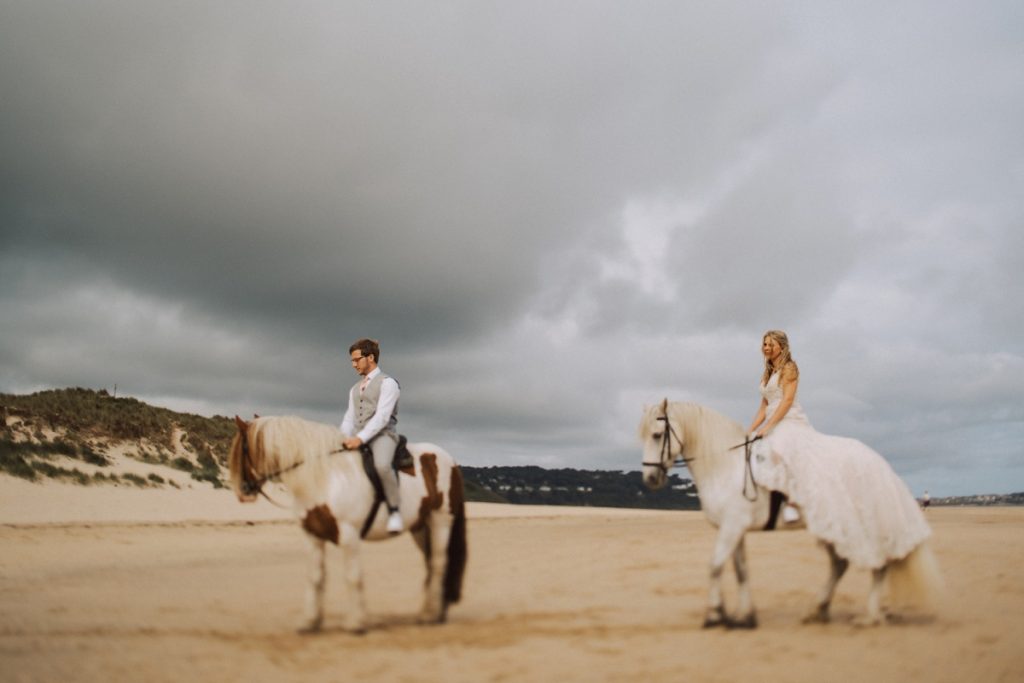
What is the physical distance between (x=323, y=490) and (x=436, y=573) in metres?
1.64

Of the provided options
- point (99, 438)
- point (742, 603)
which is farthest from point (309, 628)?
point (99, 438)

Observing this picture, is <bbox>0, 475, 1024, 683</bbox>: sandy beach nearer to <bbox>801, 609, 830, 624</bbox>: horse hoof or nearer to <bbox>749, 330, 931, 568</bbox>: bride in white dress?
<bbox>801, 609, 830, 624</bbox>: horse hoof

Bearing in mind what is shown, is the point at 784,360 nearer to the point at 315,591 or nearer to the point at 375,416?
the point at 375,416

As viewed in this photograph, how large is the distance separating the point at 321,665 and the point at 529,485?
94.3m

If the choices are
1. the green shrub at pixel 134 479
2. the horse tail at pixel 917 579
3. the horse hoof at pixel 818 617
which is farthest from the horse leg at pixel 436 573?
the green shrub at pixel 134 479

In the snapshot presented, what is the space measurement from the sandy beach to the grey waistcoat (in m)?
2.09

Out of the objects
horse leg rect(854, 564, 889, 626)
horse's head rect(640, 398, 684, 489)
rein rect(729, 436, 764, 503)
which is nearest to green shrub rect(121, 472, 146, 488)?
horse's head rect(640, 398, 684, 489)

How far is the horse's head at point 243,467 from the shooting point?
7.92 metres

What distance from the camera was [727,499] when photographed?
26.4 ft

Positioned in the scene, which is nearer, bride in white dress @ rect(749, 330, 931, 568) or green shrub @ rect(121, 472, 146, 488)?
bride in white dress @ rect(749, 330, 931, 568)

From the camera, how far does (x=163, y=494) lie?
28.7 meters

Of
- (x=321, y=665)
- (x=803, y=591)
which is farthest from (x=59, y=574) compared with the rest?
(x=803, y=591)

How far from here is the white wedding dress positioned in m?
7.86

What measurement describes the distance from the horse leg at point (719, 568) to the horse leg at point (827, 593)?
1.02 m
